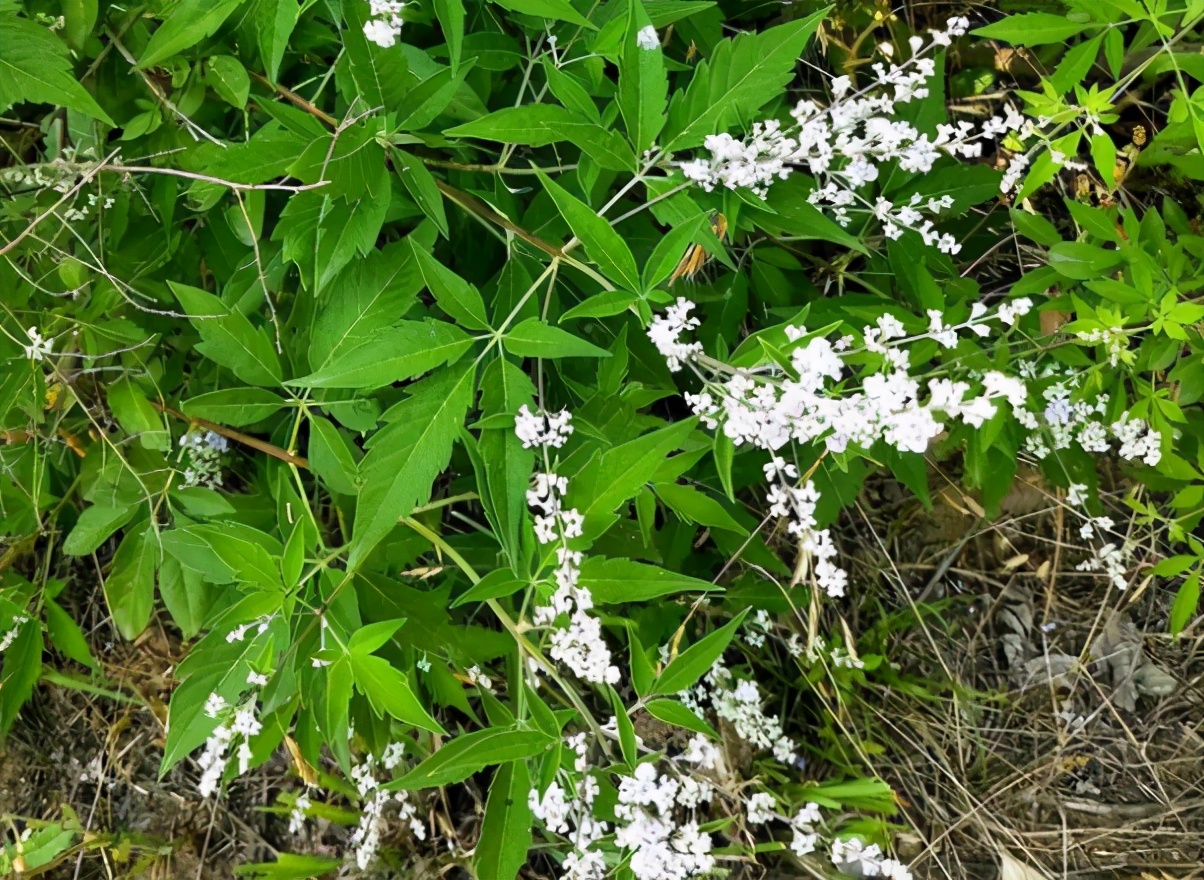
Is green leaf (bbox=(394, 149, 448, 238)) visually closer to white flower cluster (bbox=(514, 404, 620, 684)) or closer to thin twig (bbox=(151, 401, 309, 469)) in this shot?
white flower cluster (bbox=(514, 404, 620, 684))

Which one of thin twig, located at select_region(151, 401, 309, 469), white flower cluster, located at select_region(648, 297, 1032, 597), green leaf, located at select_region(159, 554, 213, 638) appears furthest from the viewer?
green leaf, located at select_region(159, 554, 213, 638)

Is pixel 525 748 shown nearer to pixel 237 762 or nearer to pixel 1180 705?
pixel 237 762

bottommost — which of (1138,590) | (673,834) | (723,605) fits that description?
(1138,590)

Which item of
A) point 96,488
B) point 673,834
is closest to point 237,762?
point 96,488

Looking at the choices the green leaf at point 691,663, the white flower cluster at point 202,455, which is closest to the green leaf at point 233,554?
the white flower cluster at point 202,455

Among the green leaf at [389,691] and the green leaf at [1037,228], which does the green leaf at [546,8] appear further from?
the green leaf at [1037,228]

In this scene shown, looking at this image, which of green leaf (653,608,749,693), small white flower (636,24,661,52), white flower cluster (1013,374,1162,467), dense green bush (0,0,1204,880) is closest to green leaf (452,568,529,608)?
dense green bush (0,0,1204,880)
